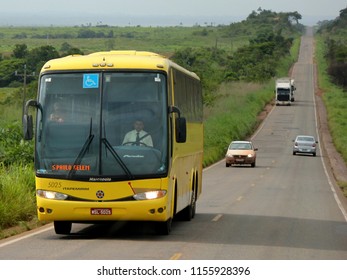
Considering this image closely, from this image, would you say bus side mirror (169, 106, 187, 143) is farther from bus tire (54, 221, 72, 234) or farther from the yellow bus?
bus tire (54, 221, 72, 234)

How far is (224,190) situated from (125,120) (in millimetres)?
17969

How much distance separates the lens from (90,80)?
56.5ft

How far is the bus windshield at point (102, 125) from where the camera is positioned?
16.8 meters

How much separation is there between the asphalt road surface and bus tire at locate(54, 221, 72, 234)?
0.62 feet

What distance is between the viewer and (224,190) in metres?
34.7

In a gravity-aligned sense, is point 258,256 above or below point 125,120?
below

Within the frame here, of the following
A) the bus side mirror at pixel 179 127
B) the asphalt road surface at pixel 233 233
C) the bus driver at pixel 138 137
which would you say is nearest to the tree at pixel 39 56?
the asphalt road surface at pixel 233 233

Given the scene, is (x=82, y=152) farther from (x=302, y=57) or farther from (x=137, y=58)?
(x=302, y=57)

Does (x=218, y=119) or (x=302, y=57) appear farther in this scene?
(x=302, y=57)

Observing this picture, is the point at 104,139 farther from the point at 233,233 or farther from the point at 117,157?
the point at 233,233

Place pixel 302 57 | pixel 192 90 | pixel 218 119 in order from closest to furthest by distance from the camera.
→ pixel 192 90 → pixel 218 119 → pixel 302 57

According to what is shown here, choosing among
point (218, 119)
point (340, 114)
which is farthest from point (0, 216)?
point (340, 114)

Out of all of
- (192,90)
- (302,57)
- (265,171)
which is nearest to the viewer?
(192,90)

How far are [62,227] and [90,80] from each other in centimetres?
284
